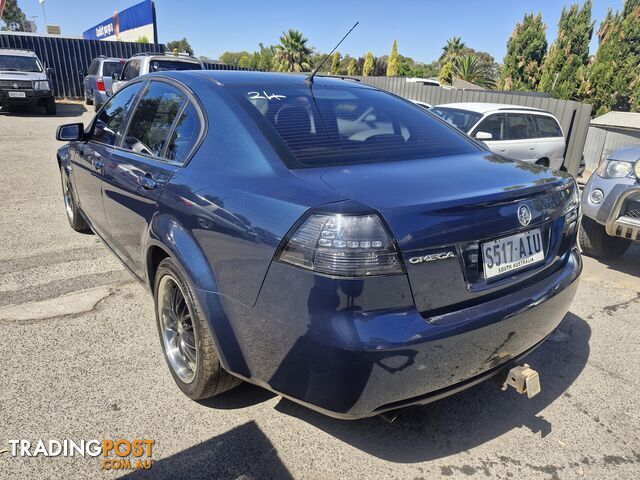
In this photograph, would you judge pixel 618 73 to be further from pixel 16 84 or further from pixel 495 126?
pixel 16 84

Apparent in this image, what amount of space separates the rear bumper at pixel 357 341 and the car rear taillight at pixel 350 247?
0.04 m

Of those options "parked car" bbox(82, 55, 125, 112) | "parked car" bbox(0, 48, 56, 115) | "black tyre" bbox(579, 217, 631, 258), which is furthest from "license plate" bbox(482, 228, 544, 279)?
"parked car" bbox(0, 48, 56, 115)

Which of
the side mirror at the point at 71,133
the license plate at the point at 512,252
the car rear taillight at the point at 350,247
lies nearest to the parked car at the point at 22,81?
the side mirror at the point at 71,133

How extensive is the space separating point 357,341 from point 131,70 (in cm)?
1292

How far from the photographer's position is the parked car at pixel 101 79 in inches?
580

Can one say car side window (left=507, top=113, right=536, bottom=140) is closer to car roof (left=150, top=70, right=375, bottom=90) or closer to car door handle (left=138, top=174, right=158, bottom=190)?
car roof (left=150, top=70, right=375, bottom=90)

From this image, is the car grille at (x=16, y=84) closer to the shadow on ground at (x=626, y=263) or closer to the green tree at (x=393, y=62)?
the shadow on ground at (x=626, y=263)

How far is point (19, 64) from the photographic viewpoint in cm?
1462

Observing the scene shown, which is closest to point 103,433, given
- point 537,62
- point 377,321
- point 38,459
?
point 38,459

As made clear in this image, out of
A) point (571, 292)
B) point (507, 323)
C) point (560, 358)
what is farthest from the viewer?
point (560, 358)

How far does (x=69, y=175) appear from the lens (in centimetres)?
444

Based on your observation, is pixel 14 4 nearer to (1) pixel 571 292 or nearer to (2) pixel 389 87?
(2) pixel 389 87

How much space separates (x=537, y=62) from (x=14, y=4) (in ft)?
210

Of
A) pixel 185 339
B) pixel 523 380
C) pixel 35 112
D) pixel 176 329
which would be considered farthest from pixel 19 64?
pixel 523 380
